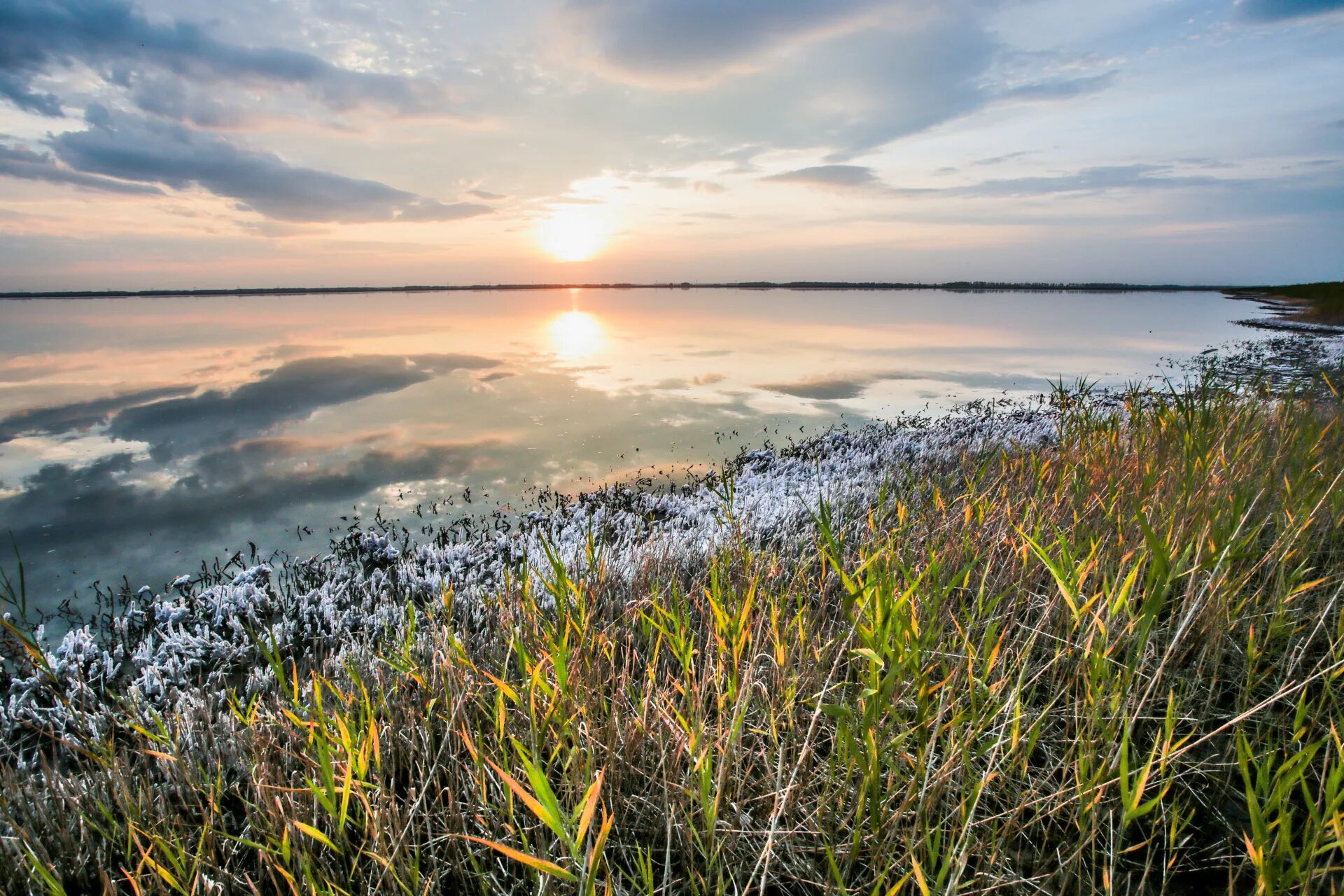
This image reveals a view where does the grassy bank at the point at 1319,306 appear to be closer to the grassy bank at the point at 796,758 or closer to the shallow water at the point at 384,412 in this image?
the shallow water at the point at 384,412

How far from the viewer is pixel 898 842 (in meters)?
2.18

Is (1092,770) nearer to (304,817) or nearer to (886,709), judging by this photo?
(886,709)

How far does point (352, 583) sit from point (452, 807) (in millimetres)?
3951

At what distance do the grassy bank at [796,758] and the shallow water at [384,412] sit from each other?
15.9 ft

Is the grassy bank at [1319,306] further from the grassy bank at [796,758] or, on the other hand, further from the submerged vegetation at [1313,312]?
the grassy bank at [796,758]

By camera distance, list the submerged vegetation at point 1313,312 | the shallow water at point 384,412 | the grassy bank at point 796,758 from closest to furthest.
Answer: the grassy bank at point 796,758
the shallow water at point 384,412
the submerged vegetation at point 1313,312

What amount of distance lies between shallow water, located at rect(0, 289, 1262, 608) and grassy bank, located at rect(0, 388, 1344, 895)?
15.9ft

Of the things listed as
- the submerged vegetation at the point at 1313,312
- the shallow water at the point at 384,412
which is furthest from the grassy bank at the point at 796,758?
the submerged vegetation at the point at 1313,312

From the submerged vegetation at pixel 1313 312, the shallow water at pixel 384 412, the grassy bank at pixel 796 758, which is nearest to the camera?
the grassy bank at pixel 796 758

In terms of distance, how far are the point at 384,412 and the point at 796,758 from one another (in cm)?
1417

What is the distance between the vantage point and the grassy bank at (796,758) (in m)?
1.98

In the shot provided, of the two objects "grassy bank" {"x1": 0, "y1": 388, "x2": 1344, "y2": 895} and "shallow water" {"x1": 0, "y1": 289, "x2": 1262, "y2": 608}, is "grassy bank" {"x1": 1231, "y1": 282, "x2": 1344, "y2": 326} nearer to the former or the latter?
"shallow water" {"x1": 0, "y1": 289, "x2": 1262, "y2": 608}

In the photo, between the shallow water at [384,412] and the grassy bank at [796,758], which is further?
the shallow water at [384,412]

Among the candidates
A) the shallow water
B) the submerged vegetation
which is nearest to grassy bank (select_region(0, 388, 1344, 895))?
the shallow water
